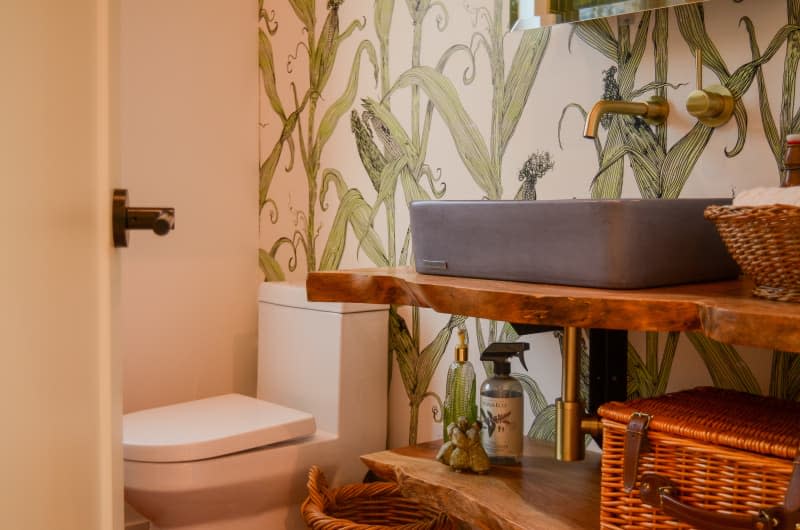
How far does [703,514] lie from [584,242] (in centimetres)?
43

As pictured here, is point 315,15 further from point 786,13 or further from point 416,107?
point 786,13

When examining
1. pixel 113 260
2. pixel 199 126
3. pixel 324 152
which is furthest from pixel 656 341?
pixel 199 126

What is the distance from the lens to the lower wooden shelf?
4.64 ft

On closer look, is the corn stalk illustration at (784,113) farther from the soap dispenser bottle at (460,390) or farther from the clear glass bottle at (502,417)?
the soap dispenser bottle at (460,390)

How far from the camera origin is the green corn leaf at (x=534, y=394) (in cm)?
192

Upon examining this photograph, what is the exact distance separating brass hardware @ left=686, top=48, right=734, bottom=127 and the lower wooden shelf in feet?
2.32

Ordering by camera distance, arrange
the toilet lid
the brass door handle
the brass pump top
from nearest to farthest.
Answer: the brass door handle < the brass pump top < the toilet lid

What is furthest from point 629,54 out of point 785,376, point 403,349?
point 403,349

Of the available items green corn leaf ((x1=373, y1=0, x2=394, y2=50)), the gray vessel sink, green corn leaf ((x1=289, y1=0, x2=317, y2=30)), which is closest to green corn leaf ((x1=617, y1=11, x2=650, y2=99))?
the gray vessel sink

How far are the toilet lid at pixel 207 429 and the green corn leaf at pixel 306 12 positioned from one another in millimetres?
1194

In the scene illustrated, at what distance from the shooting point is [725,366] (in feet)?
5.15

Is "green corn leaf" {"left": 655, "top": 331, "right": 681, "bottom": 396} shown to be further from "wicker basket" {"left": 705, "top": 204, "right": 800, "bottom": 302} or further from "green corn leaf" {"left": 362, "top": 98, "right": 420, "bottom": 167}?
"green corn leaf" {"left": 362, "top": 98, "right": 420, "bottom": 167}

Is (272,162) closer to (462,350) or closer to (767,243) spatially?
(462,350)

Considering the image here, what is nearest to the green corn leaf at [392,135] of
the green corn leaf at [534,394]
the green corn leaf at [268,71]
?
the green corn leaf at [268,71]
